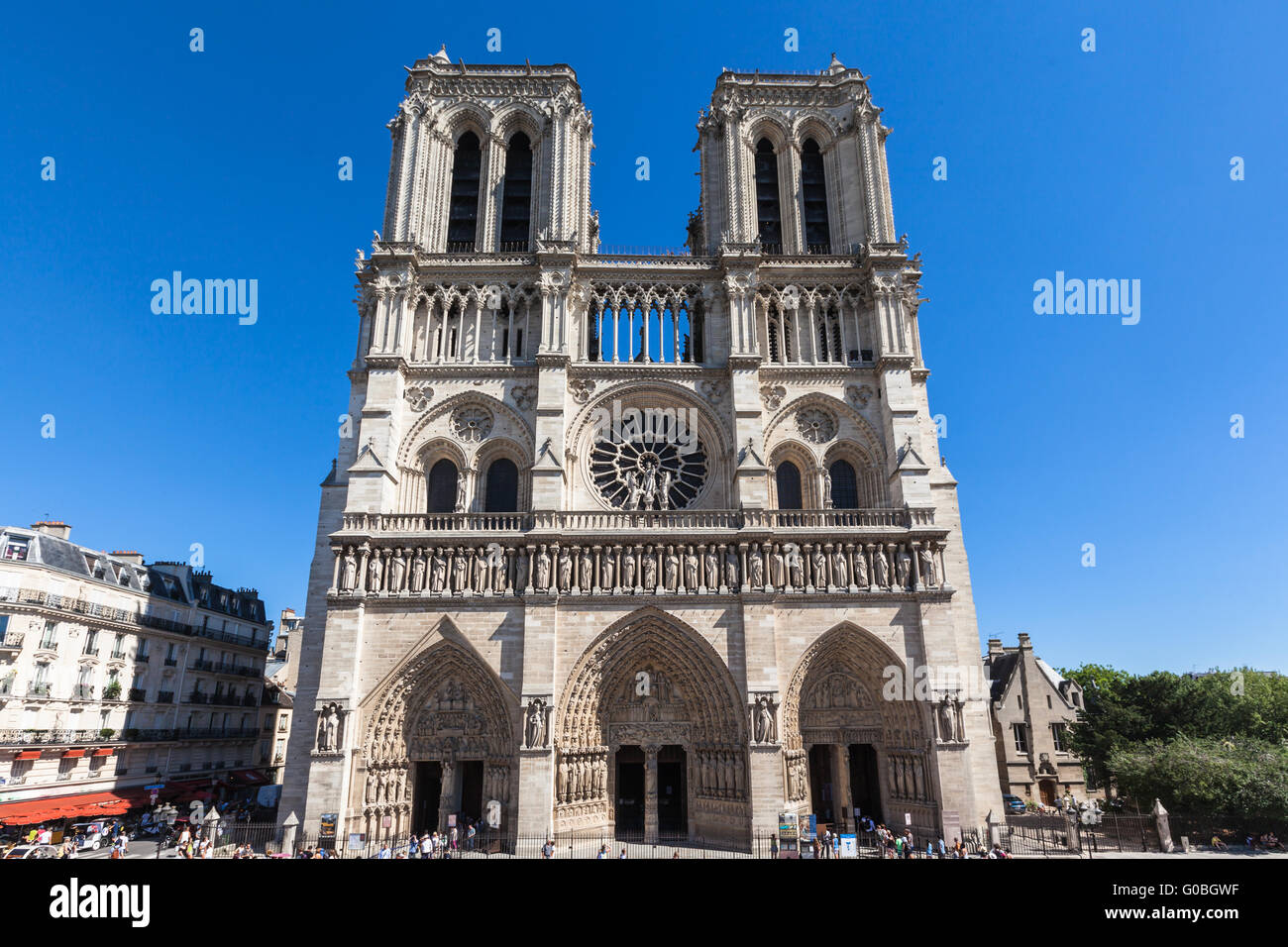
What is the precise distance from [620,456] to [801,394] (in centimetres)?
613

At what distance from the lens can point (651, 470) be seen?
893 inches

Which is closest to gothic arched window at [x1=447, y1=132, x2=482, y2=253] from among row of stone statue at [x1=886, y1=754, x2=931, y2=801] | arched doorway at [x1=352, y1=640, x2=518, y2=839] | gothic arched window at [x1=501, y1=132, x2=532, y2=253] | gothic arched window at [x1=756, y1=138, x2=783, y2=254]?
gothic arched window at [x1=501, y1=132, x2=532, y2=253]

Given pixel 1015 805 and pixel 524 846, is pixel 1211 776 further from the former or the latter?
pixel 524 846

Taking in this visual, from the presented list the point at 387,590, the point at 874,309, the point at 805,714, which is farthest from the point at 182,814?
the point at 874,309

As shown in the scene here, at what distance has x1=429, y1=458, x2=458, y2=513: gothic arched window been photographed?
891 inches

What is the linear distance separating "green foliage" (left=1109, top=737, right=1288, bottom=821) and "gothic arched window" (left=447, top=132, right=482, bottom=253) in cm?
2663

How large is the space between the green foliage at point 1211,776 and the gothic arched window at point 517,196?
25.3m

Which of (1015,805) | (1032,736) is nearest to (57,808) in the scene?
(1015,805)

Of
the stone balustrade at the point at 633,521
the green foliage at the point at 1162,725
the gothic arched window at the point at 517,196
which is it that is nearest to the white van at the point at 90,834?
the stone balustrade at the point at 633,521

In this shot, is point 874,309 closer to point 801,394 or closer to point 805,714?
point 801,394

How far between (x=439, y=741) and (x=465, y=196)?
1888cm

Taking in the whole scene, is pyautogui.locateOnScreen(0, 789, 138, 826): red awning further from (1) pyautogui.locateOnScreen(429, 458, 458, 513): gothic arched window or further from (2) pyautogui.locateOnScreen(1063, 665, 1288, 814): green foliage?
(2) pyautogui.locateOnScreen(1063, 665, 1288, 814): green foliage

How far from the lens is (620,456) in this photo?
901 inches

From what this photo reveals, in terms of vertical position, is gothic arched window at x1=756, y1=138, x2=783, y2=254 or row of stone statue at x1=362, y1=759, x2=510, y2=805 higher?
gothic arched window at x1=756, y1=138, x2=783, y2=254
